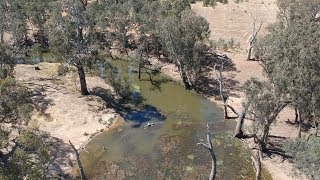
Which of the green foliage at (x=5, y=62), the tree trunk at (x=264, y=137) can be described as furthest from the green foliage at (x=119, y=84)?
the tree trunk at (x=264, y=137)

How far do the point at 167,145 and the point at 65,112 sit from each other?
43.0 ft

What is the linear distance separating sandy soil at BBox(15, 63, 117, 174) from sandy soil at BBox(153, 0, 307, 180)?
1423 cm

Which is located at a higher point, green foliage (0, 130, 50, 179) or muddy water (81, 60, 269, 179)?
green foliage (0, 130, 50, 179)

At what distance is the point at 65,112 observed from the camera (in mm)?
50844

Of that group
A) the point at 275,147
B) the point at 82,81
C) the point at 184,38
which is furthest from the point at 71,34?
the point at 275,147

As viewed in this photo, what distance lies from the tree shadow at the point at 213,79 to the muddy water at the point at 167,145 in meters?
2.16

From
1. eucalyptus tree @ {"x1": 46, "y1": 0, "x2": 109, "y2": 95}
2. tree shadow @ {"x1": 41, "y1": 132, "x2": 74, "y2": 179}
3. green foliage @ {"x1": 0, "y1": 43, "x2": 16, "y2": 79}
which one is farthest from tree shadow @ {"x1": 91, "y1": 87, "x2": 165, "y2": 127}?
green foliage @ {"x1": 0, "y1": 43, "x2": 16, "y2": 79}

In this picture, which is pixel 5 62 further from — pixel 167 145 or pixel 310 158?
pixel 310 158

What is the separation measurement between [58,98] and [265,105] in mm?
25692

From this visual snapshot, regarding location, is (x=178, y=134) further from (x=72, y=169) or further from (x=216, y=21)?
(x=216, y=21)

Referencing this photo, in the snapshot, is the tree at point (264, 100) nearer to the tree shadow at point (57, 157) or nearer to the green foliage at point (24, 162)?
the tree shadow at point (57, 157)

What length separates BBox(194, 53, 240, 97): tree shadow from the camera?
58.8 metres

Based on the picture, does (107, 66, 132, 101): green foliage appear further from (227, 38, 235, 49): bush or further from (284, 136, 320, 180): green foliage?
(284, 136, 320, 180): green foliage

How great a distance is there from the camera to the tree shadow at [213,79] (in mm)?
58844
